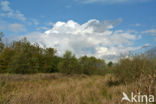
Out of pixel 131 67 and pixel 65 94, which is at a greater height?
pixel 131 67

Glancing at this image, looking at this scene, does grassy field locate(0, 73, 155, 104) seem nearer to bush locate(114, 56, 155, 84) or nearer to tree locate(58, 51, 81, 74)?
bush locate(114, 56, 155, 84)

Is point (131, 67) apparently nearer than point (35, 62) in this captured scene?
Yes

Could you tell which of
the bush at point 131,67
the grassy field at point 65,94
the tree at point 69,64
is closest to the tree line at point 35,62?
the tree at point 69,64

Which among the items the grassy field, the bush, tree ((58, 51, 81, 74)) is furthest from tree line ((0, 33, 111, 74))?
the grassy field

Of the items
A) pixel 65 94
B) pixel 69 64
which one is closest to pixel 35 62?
pixel 69 64

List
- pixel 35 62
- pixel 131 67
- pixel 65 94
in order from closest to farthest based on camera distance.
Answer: pixel 65 94 < pixel 131 67 < pixel 35 62

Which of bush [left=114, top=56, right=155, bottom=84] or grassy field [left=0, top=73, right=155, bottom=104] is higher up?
bush [left=114, top=56, right=155, bottom=84]

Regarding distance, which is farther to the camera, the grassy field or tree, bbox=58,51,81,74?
tree, bbox=58,51,81,74

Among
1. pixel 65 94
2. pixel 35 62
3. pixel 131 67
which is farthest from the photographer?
pixel 35 62

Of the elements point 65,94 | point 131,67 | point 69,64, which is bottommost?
point 65,94

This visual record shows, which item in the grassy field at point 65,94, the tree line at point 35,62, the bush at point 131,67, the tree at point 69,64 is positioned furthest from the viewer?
the tree at point 69,64

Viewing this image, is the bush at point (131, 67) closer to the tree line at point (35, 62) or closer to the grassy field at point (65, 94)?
the grassy field at point (65, 94)

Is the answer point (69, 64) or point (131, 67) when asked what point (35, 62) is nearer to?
point (69, 64)

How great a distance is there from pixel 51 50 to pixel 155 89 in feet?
99.1
